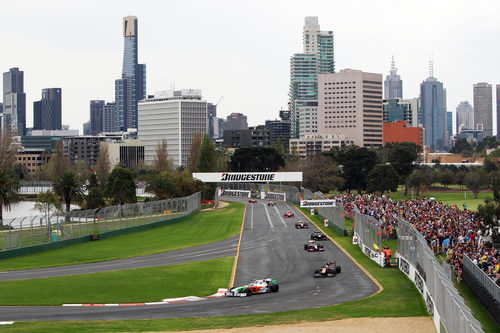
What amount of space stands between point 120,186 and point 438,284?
83.2m

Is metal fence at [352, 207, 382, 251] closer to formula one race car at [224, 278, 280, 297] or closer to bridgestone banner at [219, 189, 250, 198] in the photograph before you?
formula one race car at [224, 278, 280, 297]

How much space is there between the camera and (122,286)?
136 ft

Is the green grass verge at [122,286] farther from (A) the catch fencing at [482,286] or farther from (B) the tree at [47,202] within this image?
(B) the tree at [47,202]

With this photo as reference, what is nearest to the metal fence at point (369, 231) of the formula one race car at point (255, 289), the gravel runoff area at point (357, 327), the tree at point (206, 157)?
the formula one race car at point (255, 289)

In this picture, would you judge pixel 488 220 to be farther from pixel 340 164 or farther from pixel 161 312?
pixel 340 164

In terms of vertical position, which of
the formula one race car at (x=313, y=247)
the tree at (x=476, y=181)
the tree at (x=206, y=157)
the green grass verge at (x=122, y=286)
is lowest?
the green grass verge at (x=122, y=286)

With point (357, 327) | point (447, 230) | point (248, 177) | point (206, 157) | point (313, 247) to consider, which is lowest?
point (357, 327)

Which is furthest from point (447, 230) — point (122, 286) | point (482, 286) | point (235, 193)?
point (235, 193)

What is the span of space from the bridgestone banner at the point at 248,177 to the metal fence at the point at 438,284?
75273 mm

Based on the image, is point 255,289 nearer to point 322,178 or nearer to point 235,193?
point 322,178

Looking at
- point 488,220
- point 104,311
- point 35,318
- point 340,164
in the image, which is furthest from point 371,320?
point 340,164

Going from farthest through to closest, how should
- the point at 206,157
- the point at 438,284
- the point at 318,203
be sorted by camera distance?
the point at 206,157 < the point at 318,203 < the point at 438,284

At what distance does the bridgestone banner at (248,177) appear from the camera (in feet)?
399

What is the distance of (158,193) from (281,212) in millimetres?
23812
